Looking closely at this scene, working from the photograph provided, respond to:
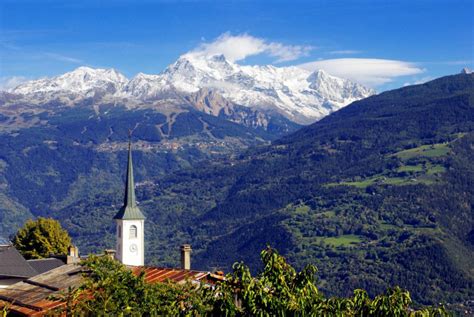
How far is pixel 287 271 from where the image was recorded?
29219 mm

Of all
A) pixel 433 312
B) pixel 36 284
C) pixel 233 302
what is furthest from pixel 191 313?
pixel 36 284

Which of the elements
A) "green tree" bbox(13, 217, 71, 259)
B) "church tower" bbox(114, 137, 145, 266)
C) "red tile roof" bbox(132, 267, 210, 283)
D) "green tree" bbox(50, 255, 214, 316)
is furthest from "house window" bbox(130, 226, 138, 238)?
"green tree" bbox(50, 255, 214, 316)

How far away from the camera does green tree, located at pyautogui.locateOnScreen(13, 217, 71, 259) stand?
95.1 meters

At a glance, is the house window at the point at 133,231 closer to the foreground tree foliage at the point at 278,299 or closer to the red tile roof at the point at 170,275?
the red tile roof at the point at 170,275

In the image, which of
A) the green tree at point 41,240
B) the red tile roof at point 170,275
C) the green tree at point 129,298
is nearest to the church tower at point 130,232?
the green tree at point 41,240

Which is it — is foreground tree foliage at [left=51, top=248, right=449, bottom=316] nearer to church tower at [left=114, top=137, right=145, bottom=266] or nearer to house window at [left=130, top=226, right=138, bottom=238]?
church tower at [left=114, top=137, right=145, bottom=266]

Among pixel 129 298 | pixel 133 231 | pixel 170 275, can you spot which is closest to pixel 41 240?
pixel 133 231

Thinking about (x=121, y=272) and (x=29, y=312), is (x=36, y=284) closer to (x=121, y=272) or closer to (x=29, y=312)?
(x=29, y=312)

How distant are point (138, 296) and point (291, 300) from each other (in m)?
9.02

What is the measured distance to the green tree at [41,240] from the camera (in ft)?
312

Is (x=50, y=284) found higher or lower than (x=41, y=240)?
higher

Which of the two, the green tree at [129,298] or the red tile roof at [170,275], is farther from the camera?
the red tile roof at [170,275]

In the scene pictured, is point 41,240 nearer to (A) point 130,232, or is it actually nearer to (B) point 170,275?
(A) point 130,232

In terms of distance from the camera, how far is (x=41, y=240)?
3770 inches
